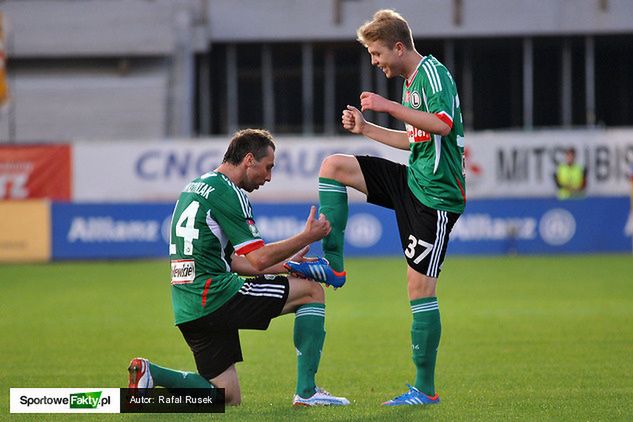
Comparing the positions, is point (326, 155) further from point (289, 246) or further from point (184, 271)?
point (289, 246)

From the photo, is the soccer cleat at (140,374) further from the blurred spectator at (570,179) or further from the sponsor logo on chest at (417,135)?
the blurred spectator at (570,179)

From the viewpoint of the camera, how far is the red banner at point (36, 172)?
980 inches

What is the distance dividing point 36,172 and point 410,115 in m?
19.1

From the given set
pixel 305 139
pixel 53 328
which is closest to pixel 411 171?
pixel 53 328

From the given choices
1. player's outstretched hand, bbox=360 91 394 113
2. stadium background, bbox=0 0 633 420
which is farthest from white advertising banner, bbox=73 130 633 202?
player's outstretched hand, bbox=360 91 394 113

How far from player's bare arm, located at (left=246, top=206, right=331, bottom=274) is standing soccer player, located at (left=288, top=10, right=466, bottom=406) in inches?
12.0

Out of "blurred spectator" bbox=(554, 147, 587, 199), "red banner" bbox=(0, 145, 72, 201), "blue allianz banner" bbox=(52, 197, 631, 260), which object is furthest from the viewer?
"red banner" bbox=(0, 145, 72, 201)

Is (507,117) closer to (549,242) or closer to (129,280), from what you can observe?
(549,242)

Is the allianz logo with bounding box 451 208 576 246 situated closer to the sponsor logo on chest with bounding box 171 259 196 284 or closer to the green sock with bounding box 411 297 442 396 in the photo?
the green sock with bounding box 411 297 442 396

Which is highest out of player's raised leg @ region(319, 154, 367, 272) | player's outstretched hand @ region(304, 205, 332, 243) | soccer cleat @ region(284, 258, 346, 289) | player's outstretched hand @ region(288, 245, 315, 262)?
player's raised leg @ region(319, 154, 367, 272)

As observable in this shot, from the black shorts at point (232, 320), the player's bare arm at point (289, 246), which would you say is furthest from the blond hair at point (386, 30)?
the black shorts at point (232, 320)

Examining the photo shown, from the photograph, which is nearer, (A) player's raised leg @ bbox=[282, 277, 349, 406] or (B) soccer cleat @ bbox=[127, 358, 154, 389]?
(B) soccer cleat @ bbox=[127, 358, 154, 389]

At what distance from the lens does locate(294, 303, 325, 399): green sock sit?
698 centimetres

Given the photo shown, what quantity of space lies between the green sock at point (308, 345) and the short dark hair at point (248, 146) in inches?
36.9
